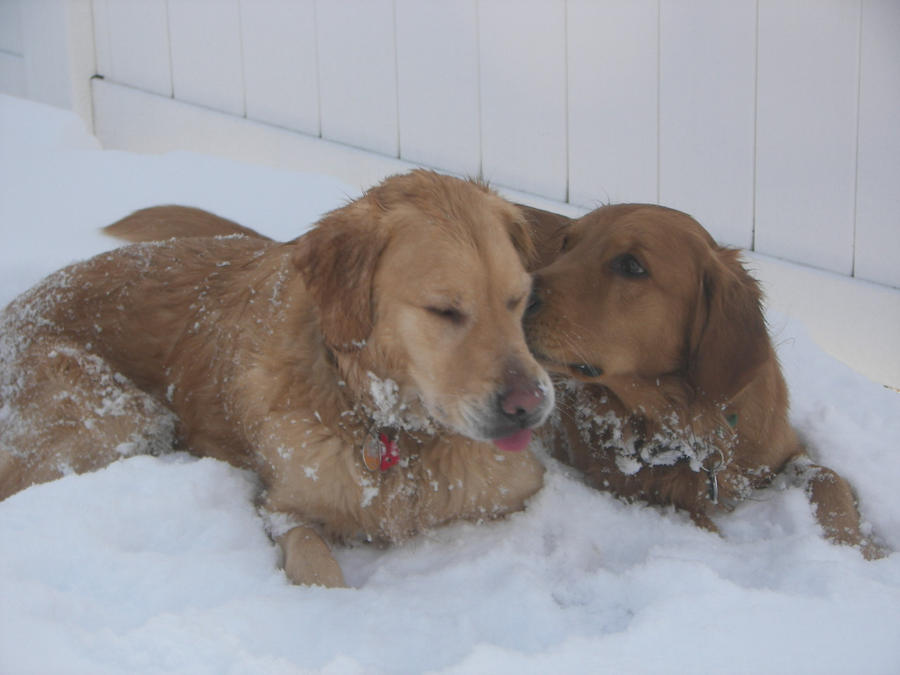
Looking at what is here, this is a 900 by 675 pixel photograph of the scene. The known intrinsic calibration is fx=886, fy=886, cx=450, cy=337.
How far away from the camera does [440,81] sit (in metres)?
5.16

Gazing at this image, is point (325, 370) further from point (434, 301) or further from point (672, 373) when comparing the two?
point (672, 373)

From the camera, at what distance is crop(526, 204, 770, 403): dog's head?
8.91 feet

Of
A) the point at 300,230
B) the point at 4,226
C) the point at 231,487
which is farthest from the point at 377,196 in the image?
the point at 4,226

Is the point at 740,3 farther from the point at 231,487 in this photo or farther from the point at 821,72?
the point at 231,487

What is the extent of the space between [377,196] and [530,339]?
2.08 ft

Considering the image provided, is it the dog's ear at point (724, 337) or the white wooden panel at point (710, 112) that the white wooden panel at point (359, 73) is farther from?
the dog's ear at point (724, 337)

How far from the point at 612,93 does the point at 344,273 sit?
9.17ft

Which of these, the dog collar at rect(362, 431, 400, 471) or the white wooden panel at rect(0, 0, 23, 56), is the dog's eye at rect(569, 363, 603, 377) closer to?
the dog collar at rect(362, 431, 400, 471)

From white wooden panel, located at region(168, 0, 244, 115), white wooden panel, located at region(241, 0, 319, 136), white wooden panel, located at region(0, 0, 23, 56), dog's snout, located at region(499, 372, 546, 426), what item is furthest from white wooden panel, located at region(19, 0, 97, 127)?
dog's snout, located at region(499, 372, 546, 426)

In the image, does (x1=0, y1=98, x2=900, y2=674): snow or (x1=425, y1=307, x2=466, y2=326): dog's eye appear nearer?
(x1=0, y1=98, x2=900, y2=674): snow

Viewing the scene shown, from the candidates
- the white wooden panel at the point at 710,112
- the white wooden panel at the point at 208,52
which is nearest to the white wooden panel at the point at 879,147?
the white wooden panel at the point at 710,112

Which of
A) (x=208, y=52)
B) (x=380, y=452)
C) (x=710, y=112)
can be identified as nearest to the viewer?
(x=380, y=452)

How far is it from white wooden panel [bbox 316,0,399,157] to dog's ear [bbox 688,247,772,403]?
9.91 feet

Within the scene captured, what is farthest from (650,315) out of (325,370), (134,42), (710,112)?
(134,42)
